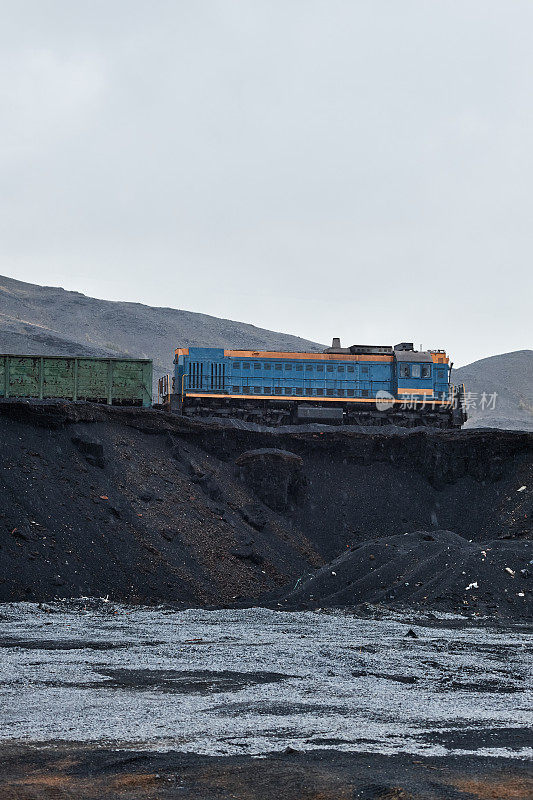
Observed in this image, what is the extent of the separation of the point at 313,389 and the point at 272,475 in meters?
8.22

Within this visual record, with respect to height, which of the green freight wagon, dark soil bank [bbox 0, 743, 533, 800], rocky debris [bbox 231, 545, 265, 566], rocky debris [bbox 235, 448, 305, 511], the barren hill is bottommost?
rocky debris [bbox 231, 545, 265, 566]

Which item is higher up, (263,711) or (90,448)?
(90,448)

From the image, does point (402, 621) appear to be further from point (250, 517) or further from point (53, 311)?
point (53, 311)

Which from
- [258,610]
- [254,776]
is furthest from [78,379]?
[254,776]

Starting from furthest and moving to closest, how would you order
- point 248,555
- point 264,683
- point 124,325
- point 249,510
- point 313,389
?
point 124,325 < point 313,389 < point 249,510 < point 248,555 < point 264,683

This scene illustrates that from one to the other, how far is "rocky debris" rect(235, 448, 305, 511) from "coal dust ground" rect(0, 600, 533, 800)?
14.2m

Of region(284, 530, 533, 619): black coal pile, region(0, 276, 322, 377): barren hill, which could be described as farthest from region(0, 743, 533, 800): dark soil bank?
region(0, 276, 322, 377): barren hill

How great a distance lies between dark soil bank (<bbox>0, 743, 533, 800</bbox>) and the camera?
A: 22.5 ft

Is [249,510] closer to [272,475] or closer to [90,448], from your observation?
[272,475]

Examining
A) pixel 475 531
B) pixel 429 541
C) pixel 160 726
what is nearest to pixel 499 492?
pixel 475 531

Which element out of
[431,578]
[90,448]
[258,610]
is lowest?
[258,610]

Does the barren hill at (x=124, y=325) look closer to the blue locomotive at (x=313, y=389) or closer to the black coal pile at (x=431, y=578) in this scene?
the blue locomotive at (x=313, y=389)

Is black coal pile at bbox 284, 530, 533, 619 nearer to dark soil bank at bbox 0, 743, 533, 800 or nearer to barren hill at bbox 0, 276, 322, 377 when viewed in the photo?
dark soil bank at bbox 0, 743, 533, 800

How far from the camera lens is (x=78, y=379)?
3244 centimetres
